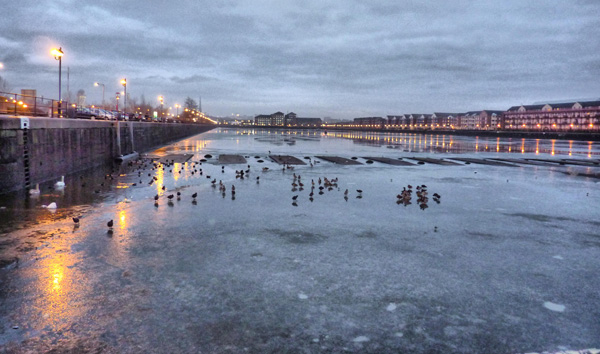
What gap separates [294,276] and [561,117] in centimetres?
20769

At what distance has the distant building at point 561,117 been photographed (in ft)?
518

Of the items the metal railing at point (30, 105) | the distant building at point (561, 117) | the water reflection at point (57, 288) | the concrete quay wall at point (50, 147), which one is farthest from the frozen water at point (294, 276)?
the distant building at point (561, 117)

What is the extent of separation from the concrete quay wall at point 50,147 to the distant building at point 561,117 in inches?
6795

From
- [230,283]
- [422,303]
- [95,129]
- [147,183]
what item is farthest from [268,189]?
[95,129]

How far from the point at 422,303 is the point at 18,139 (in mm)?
15730

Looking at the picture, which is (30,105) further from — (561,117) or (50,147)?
(561,117)

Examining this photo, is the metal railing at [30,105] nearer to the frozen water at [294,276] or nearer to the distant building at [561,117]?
the frozen water at [294,276]

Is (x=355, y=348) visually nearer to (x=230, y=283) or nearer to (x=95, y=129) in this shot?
(x=230, y=283)

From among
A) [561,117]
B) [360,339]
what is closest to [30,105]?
[360,339]

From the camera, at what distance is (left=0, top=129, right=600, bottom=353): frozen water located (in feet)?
15.6

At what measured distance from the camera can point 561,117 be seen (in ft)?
575

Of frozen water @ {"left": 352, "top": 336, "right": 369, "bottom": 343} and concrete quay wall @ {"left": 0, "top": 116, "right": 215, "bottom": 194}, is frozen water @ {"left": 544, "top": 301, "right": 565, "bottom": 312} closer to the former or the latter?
frozen water @ {"left": 352, "top": 336, "right": 369, "bottom": 343}

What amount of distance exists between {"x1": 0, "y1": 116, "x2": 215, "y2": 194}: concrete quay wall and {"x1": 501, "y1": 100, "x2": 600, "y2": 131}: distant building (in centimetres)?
17258

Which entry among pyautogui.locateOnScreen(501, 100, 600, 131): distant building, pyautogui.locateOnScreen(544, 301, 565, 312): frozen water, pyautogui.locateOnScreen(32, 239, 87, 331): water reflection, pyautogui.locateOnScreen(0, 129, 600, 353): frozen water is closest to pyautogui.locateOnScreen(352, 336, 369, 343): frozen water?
pyautogui.locateOnScreen(0, 129, 600, 353): frozen water
